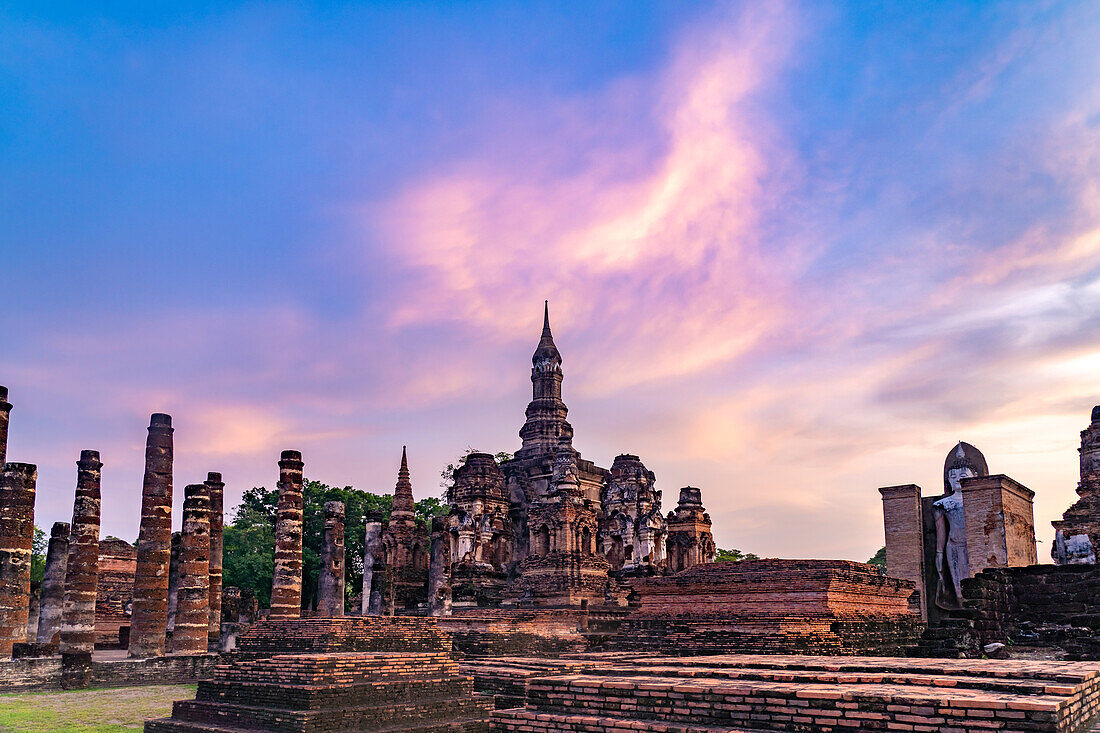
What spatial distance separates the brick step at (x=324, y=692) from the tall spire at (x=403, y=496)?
24.7 metres

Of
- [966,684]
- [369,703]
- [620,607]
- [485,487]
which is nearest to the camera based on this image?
[966,684]

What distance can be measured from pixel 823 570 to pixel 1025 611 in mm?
4426

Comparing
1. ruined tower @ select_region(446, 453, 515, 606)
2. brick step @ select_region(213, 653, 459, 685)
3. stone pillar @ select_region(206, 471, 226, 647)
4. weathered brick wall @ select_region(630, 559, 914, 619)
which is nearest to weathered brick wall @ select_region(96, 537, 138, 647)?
stone pillar @ select_region(206, 471, 226, 647)

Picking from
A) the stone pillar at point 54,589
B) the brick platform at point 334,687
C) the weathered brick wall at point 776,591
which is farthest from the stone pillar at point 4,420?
the weathered brick wall at point 776,591

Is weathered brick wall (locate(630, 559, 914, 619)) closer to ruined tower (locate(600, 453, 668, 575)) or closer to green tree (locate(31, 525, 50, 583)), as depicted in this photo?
ruined tower (locate(600, 453, 668, 575))

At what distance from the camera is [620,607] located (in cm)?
2516

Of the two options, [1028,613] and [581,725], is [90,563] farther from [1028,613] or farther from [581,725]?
[1028,613]

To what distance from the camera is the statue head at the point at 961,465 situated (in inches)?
791

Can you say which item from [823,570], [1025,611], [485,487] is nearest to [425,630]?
[823,570]

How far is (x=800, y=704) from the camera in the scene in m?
7.26

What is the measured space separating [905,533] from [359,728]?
45.6 ft

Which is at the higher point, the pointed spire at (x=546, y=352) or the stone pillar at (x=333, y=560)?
the pointed spire at (x=546, y=352)

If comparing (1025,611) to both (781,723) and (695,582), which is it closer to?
(695,582)

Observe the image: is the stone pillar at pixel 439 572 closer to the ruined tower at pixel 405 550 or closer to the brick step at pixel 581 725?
the ruined tower at pixel 405 550
